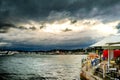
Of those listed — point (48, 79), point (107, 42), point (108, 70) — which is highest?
point (107, 42)

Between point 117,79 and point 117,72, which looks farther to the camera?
point 117,72

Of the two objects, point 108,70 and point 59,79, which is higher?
point 108,70

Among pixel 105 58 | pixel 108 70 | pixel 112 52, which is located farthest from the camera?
pixel 105 58

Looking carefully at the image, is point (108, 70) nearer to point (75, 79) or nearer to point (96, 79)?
point (96, 79)

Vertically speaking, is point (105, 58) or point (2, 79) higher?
point (105, 58)

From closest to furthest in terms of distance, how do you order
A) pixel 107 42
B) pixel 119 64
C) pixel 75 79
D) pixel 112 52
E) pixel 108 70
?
pixel 107 42 → pixel 108 70 → pixel 119 64 → pixel 112 52 → pixel 75 79

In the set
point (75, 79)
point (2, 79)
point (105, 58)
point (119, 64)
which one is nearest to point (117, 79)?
point (119, 64)

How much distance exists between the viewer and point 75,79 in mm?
47969

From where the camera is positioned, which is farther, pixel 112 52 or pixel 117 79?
pixel 112 52

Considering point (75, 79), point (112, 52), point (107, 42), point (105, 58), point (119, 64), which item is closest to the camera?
point (107, 42)

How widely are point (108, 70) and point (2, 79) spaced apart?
31655 mm

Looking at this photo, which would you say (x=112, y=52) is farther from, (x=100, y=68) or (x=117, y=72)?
(x=117, y=72)

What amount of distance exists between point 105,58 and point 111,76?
49.9ft

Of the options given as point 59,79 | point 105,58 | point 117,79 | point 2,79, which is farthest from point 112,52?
point 2,79
